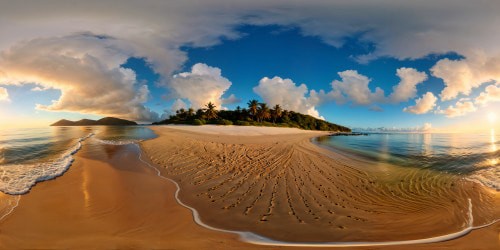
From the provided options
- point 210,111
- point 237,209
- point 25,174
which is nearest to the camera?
point 237,209

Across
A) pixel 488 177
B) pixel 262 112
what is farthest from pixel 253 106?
pixel 488 177

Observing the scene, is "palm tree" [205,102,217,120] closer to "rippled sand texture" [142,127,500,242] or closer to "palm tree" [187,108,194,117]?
"palm tree" [187,108,194,117]

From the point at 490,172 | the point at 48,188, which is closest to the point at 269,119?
the point at 490,172

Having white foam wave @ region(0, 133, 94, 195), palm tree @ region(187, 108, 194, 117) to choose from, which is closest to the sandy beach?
white foam wave @ region(0, 133, 94, 195)

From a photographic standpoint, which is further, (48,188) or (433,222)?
(48,188)

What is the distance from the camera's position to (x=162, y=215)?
7395mm

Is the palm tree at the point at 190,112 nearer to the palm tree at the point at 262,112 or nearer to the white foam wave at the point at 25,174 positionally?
the palm tree at the point at 262,112

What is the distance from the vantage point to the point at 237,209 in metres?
7.95

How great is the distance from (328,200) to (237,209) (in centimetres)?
372

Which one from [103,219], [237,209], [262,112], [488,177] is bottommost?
[103,219]

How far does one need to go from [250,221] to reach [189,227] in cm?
183

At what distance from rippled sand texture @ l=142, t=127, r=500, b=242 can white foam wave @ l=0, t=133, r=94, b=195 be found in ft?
18.7

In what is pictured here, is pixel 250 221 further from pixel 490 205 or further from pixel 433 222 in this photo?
pixel 490 205

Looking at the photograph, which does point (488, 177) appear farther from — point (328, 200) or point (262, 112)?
point (262, 112)
